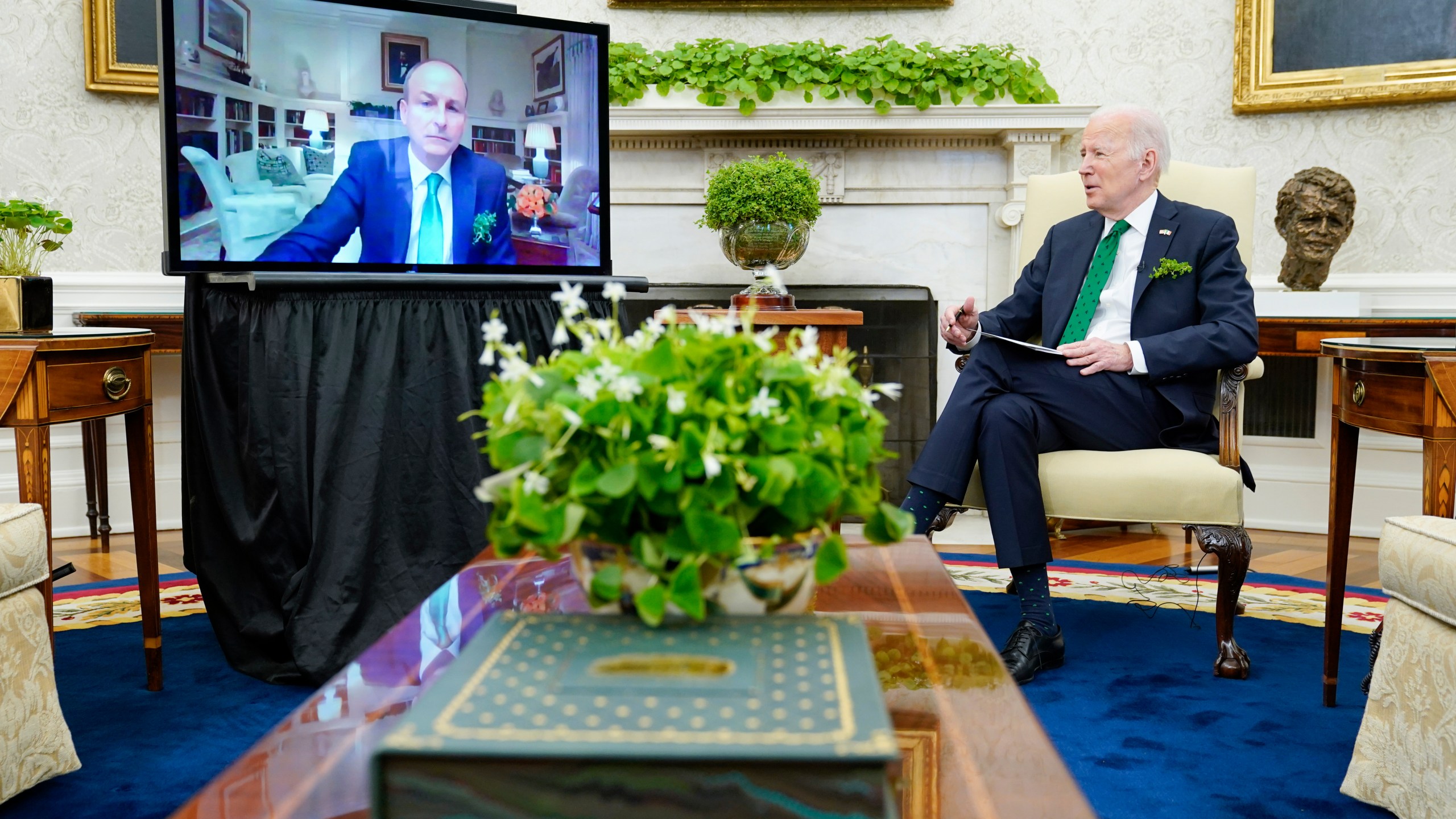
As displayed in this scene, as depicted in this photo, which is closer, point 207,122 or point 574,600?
point 574,600

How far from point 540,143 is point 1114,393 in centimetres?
143

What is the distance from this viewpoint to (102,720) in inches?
76.4

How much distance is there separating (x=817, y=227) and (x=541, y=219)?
4.99 feet

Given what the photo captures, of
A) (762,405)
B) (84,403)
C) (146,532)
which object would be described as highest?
(762,405)

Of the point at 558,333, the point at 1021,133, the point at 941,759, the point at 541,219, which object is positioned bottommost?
the point at 941,759

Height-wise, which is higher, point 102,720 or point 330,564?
A: point 330,564

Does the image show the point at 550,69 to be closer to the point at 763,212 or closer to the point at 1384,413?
the point at 763,212

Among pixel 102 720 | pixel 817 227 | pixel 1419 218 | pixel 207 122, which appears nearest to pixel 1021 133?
pixel 817 227

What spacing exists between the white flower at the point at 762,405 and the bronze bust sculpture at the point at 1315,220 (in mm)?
3143

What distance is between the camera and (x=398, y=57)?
229 centimetres

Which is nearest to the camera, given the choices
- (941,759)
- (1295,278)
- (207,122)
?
(941,759)

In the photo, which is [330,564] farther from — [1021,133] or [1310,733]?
[1021,133]

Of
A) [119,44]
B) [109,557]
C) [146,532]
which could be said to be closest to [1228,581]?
[146,532]

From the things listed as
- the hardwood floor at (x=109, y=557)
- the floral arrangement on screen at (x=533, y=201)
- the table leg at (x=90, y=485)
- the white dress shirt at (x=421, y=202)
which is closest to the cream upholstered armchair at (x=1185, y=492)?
the floral arrangement on screen at (x=533, y=201)
